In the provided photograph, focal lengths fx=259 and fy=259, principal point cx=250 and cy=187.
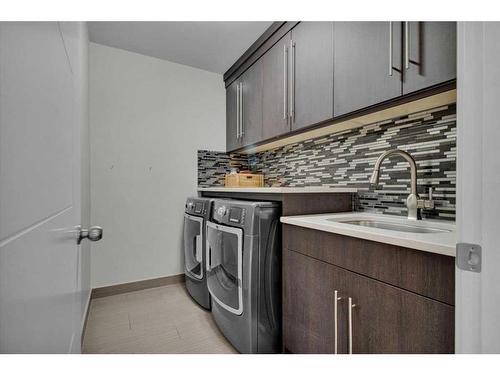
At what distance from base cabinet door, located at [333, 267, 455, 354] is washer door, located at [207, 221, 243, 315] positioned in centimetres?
61

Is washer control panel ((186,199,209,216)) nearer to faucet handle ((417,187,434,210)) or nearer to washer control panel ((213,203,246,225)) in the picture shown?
washer control panel ((213,203,246,225))

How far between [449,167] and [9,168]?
1.58 meters

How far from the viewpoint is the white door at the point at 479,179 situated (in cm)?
44

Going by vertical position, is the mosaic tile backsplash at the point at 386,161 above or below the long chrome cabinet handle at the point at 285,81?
below

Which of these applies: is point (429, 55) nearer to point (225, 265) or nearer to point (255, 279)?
point (255, 279)

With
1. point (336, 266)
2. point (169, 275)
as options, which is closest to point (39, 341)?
point (336, 266)

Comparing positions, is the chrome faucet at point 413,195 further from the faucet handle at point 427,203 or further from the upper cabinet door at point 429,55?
the upper cabinet door at point 429,55

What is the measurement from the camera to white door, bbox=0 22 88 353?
0.75 feet

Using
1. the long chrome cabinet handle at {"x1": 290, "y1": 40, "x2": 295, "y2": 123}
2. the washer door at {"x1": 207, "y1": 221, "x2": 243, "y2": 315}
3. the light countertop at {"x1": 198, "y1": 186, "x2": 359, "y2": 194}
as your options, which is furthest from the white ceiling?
the washer door at {"x1": 207, "y1": 221, "x2": 243, "y2": 315}

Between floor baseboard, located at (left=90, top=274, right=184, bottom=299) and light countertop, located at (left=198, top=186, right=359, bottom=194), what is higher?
light countertop, located at (left=198, top=186, right=359, bottom=194)

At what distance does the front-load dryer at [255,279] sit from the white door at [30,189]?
101 centimetres

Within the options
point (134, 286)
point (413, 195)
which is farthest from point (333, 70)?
point (134, 286)

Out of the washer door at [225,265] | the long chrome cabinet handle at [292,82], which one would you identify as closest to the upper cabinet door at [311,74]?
the long chrome cabinet handle at [292,82]
